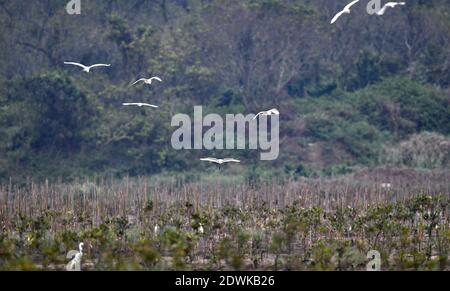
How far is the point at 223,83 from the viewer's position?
3906cm

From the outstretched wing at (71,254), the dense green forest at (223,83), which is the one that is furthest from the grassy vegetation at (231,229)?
the dense green forest at (223,83)

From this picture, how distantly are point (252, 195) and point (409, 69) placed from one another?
16.2m

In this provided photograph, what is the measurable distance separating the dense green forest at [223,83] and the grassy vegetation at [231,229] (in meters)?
8.02

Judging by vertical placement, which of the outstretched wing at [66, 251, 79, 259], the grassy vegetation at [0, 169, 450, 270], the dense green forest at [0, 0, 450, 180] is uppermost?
the dense green forest at [0, 0, 450, 180]

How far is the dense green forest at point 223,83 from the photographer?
35.5 metres

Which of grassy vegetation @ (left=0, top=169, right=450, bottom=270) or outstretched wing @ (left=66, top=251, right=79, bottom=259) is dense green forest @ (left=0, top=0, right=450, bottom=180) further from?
outstretched wing @ (left=66, top=251, right=79, bottom=259)

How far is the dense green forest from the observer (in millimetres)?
35469

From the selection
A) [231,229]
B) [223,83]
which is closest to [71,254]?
[231,229]

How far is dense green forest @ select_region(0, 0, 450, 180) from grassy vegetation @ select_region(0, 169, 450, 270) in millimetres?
8016

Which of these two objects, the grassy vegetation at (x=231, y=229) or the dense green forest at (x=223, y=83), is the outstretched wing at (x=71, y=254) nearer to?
the grassy vegetation at (x=231, y=229)

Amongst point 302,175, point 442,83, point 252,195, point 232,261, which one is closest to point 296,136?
point 302,175

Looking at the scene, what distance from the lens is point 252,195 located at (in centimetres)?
2575

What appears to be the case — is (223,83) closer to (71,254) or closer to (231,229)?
(231,229)

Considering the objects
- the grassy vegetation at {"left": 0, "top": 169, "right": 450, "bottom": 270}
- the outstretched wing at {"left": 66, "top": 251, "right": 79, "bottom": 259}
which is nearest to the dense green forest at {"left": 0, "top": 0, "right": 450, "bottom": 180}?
the grassy vegetation at {"left": 0, "top": 169, "right": 450, "bottom": 270}
